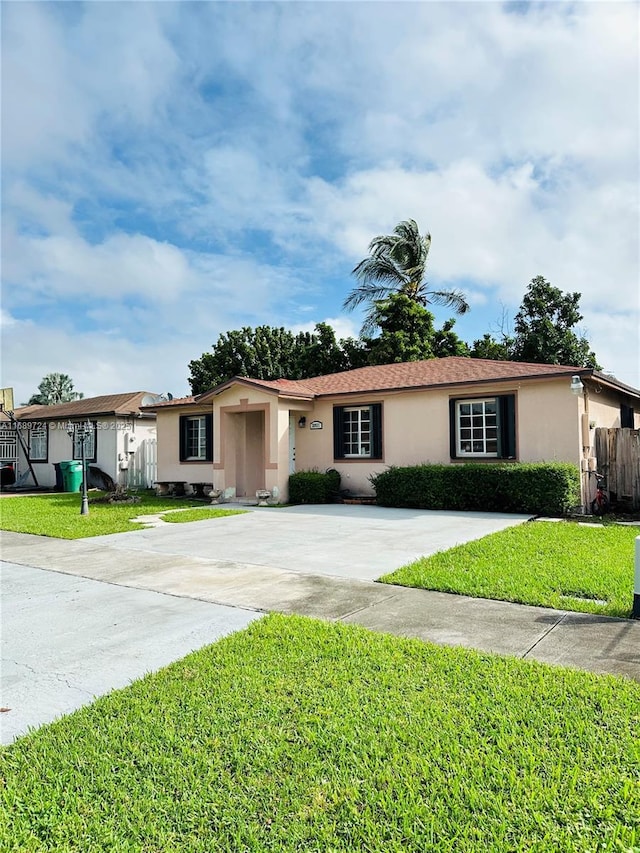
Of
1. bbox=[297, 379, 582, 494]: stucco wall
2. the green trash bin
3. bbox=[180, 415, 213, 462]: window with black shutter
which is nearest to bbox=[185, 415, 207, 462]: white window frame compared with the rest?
bbox=[180, 415, 213, 462]: window with black shutter

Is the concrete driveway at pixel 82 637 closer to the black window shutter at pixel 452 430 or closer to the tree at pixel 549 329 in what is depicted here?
the black window shutter at pixel 452 430

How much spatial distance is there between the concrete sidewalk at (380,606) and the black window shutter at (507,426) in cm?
810

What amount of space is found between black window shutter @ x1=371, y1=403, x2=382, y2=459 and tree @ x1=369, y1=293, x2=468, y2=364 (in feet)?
34.1

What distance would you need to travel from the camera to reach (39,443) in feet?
79.5

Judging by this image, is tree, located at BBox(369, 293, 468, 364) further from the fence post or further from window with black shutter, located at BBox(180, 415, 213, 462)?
the fence post

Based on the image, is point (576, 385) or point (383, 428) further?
point (383, 428)

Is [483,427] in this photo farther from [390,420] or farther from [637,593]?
[637,593]

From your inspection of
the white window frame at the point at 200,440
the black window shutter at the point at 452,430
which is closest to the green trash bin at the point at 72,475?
the white window frame at the point at 200,440

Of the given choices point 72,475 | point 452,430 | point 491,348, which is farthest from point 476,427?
point 491,348

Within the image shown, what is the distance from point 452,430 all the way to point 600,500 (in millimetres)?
3796

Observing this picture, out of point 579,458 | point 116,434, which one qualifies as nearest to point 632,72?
point 579,458

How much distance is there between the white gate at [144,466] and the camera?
849 inches

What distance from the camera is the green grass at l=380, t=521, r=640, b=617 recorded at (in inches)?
213

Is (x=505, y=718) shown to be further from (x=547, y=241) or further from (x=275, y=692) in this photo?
(x=547, y=241)
